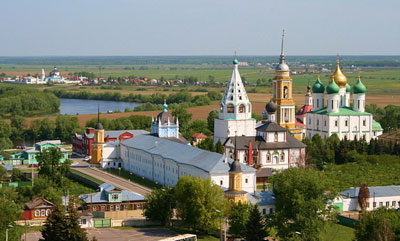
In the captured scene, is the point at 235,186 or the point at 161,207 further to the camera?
the point at 161,207

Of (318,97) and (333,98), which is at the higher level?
(333,98)

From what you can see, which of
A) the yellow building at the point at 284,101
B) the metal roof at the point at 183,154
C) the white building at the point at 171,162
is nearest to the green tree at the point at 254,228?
the white building at the point at 171,162

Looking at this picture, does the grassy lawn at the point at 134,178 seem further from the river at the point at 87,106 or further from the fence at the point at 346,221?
the river at the point at 87,106

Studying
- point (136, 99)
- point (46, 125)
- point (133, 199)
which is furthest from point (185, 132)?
point (136, 99)

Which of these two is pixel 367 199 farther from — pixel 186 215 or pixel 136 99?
pixel 136 99

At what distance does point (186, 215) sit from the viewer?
83.7 feet

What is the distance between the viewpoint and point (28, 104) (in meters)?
77.6

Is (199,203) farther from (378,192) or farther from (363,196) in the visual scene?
(378,192)

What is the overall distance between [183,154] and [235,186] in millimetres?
8130

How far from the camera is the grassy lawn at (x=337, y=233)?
24.3m

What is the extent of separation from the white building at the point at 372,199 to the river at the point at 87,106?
47.4 metres

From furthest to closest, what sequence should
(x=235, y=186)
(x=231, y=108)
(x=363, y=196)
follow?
(x=231, y=108)
(x=363, y=196)
(x=235, y=186)

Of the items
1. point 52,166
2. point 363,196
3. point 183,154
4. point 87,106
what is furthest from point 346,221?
Answer: point 87,106

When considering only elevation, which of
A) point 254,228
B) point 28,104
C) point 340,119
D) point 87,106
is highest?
point 340,119
